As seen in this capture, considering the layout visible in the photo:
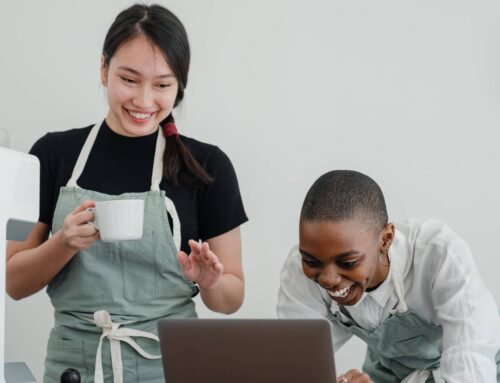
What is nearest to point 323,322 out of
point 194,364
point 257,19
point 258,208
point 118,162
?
point 194,364

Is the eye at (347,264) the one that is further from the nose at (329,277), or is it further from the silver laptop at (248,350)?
the silver laptop at (248,350)

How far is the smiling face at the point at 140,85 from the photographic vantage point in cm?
169

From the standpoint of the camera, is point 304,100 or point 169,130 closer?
point 169,130

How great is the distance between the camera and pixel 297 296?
1721mm

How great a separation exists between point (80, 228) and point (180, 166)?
0.33 meters

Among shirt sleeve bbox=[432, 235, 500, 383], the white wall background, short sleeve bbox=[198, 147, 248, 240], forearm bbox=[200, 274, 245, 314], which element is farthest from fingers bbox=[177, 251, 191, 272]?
the white wall background

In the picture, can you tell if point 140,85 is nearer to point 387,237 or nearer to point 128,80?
point 128,80

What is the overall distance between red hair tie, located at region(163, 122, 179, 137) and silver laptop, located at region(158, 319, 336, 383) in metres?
0.68

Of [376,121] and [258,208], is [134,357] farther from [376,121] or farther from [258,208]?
[376,121]

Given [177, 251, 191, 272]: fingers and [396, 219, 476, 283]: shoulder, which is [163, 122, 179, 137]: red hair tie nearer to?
[177, 251, 191, 272]: fingers

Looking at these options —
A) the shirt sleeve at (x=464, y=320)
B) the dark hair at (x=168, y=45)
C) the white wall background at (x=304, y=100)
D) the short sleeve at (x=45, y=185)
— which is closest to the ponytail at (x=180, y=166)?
the dark hair at (x=168, y=45)

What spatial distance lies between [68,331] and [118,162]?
0.36 meters

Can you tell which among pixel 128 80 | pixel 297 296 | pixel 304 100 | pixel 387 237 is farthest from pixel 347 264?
pixel 304 100

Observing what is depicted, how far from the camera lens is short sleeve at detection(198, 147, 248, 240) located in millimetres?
1751
